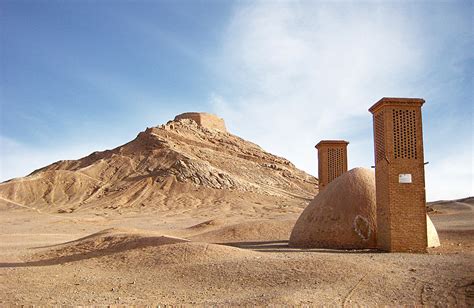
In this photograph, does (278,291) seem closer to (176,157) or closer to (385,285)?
(385,285)

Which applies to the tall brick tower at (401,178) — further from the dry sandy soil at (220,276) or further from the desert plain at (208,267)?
the dry sandy soil at (220,276)

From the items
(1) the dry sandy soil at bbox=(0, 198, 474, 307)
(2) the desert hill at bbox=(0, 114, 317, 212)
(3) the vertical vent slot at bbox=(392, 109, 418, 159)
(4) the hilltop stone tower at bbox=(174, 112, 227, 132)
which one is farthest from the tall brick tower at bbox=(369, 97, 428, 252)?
(4) the hilltop stone tower at bbox=(174, 112, 227, 132)

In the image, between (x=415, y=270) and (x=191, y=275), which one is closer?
(x=415, y=270)

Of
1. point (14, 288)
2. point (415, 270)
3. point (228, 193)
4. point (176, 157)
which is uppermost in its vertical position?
point (176, 157)

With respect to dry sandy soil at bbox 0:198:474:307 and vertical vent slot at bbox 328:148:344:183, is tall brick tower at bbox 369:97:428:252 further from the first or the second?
vertical vent slot at bbox 328:148:344:183

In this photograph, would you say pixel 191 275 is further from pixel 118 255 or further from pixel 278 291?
pixel 118 255

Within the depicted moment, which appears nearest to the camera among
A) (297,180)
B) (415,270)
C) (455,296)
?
(455,296)

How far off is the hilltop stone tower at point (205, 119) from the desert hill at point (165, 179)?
17.4 ft

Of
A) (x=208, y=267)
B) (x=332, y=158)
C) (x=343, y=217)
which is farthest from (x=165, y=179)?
(x=208, y=267)

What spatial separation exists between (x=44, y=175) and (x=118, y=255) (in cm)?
3904


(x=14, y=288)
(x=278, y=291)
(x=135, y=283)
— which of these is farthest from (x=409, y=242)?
(x=14, y=288)

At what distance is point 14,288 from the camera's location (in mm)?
8961

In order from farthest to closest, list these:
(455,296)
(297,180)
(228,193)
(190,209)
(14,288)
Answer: (297,180) → (228,193) → (190,209) → (14,288) → (455,296)

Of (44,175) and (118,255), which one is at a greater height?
(44,175)
